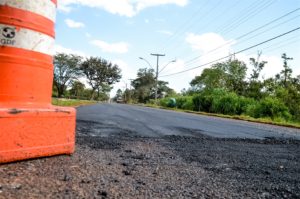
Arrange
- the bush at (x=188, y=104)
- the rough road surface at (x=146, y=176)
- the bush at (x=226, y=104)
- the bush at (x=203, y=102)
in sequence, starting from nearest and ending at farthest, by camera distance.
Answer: the rough road surface at (x=146, y=176)
the bush at (x=226, y=104)
the bush at (x=203, y=102)
the bush at (x=188, y=104)

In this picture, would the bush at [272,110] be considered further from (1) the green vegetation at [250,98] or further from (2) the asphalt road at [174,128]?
(2) the asphalt road at [174,128]

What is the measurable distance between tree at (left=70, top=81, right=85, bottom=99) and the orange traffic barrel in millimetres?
92055

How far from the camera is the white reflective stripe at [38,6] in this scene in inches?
110

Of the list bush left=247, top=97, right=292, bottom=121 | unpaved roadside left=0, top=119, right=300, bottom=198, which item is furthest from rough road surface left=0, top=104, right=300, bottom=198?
bush left=247, top=97, right=292, bottom=121

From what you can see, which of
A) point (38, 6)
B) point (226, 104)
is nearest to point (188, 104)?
point (226, 104)

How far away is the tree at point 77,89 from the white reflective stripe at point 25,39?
9200cm

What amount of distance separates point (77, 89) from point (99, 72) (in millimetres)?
13277

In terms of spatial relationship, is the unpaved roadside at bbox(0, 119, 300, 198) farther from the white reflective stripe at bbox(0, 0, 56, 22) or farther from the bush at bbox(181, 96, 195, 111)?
the bush at bbox(181, 96, 195, 111)

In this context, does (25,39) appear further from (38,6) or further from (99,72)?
(99,72)

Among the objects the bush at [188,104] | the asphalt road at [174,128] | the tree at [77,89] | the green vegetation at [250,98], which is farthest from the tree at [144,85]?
the asphalt road at [174,128]

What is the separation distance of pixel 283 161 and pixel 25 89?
106 inches

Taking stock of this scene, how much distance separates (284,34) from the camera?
72.0 ft

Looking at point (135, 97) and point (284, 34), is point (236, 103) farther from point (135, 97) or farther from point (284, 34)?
point (135, 97)

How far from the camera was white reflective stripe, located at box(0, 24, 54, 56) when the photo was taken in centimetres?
276
